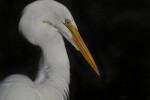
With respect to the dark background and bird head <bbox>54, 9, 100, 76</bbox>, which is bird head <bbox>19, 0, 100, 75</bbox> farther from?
the dark background

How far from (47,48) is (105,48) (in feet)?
6.65

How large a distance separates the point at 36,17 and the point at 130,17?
102 inches

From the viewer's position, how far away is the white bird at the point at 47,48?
2027 millimetres

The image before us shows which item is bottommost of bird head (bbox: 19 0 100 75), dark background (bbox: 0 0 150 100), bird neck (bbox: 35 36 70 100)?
dark background (bbox: 0 0 150 100)

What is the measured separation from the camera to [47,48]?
211cm

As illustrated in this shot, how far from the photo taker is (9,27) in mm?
4141

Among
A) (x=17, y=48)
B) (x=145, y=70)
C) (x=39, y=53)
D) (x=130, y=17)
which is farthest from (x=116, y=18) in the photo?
(x=39, y=53)

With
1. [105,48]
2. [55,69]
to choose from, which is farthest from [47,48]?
[105,48]

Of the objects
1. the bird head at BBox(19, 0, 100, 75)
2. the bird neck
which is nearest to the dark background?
the bird neck

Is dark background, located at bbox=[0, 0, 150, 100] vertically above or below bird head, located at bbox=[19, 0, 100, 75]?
below

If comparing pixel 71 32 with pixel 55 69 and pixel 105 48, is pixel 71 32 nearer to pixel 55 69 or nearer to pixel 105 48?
pixel 55 69

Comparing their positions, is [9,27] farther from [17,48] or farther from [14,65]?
[14,65]

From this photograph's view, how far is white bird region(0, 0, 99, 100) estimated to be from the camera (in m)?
2.03

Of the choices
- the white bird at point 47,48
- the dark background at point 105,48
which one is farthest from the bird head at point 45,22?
the dark background at point 105,48
